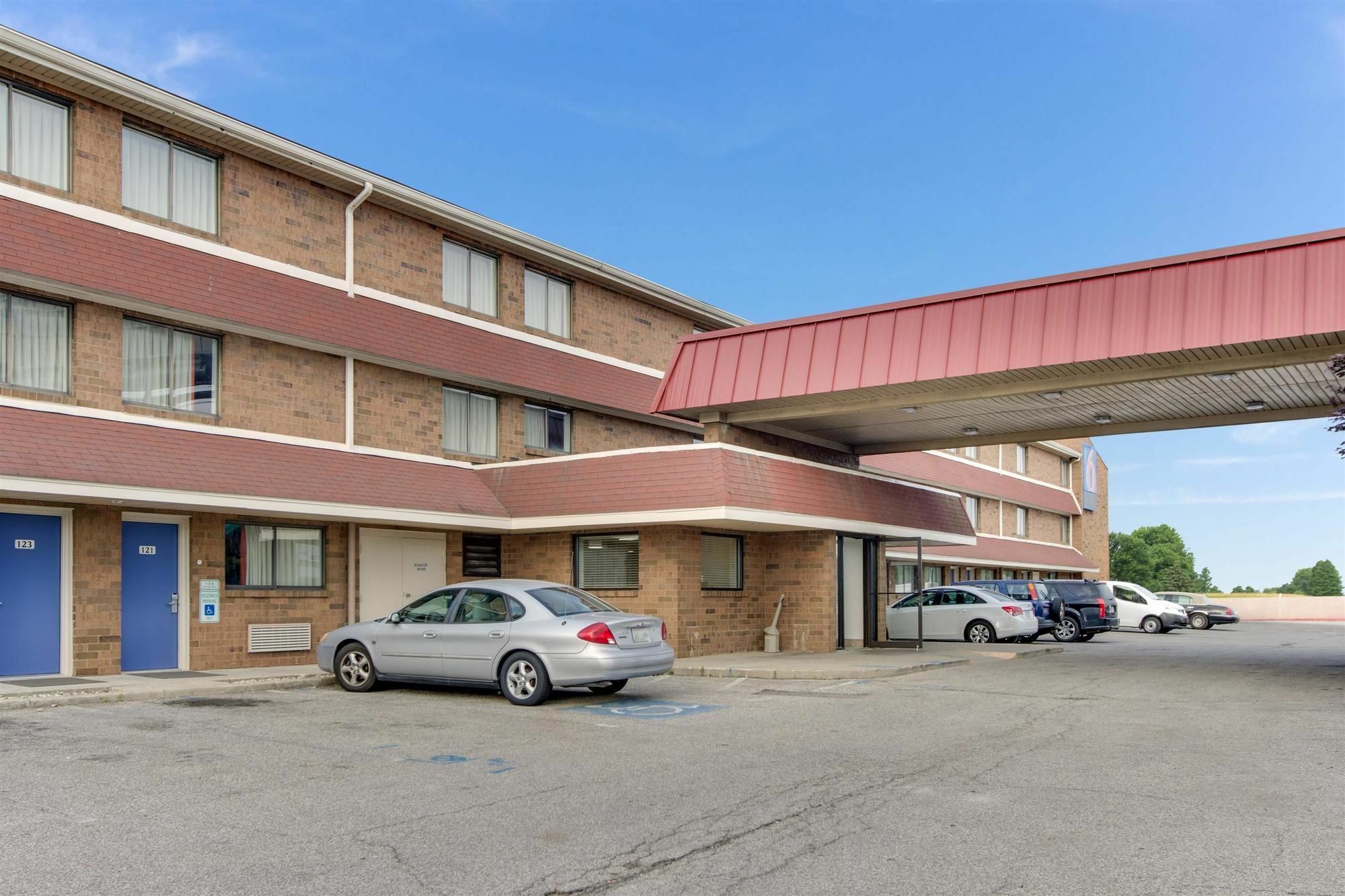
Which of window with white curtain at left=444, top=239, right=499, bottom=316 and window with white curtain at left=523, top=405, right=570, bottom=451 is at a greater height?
window with white curtain at left=444, top=239, right=499, bottom=316

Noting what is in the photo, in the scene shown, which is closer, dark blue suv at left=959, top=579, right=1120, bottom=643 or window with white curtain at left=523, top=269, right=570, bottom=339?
Result: window with white curtain at left=523, top=269, right=570, bottom=339

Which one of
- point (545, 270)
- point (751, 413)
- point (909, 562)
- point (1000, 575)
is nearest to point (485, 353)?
point (545, 270)

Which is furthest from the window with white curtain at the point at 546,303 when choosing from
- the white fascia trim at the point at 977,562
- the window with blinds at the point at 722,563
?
the white fascia trim at the point at 977,562

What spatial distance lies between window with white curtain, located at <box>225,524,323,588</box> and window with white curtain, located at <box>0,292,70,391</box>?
346cm

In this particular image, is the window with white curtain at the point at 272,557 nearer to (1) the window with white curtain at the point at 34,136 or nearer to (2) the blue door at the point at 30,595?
(2) the blue door at the point at 30,595

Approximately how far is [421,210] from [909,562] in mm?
21955

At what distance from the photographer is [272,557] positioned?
18.3 meters

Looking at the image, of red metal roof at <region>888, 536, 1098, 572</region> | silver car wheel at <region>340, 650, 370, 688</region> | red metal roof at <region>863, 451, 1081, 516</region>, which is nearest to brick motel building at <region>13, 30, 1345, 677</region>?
silver car wheel at <region>340, 650, 370, 688</region>

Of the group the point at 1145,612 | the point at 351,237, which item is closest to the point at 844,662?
the point at 351,237

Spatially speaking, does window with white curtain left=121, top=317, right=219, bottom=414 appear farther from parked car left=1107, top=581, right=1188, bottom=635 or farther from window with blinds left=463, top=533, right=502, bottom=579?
parked car left=1107, top=581, right=1188, bottom=635

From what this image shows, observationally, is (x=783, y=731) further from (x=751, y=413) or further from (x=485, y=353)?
(x=485, y=353)

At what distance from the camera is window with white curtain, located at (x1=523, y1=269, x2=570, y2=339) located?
23.2 m

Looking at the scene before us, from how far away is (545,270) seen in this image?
23.6m

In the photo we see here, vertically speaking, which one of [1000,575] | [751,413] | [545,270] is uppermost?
[545,270]
